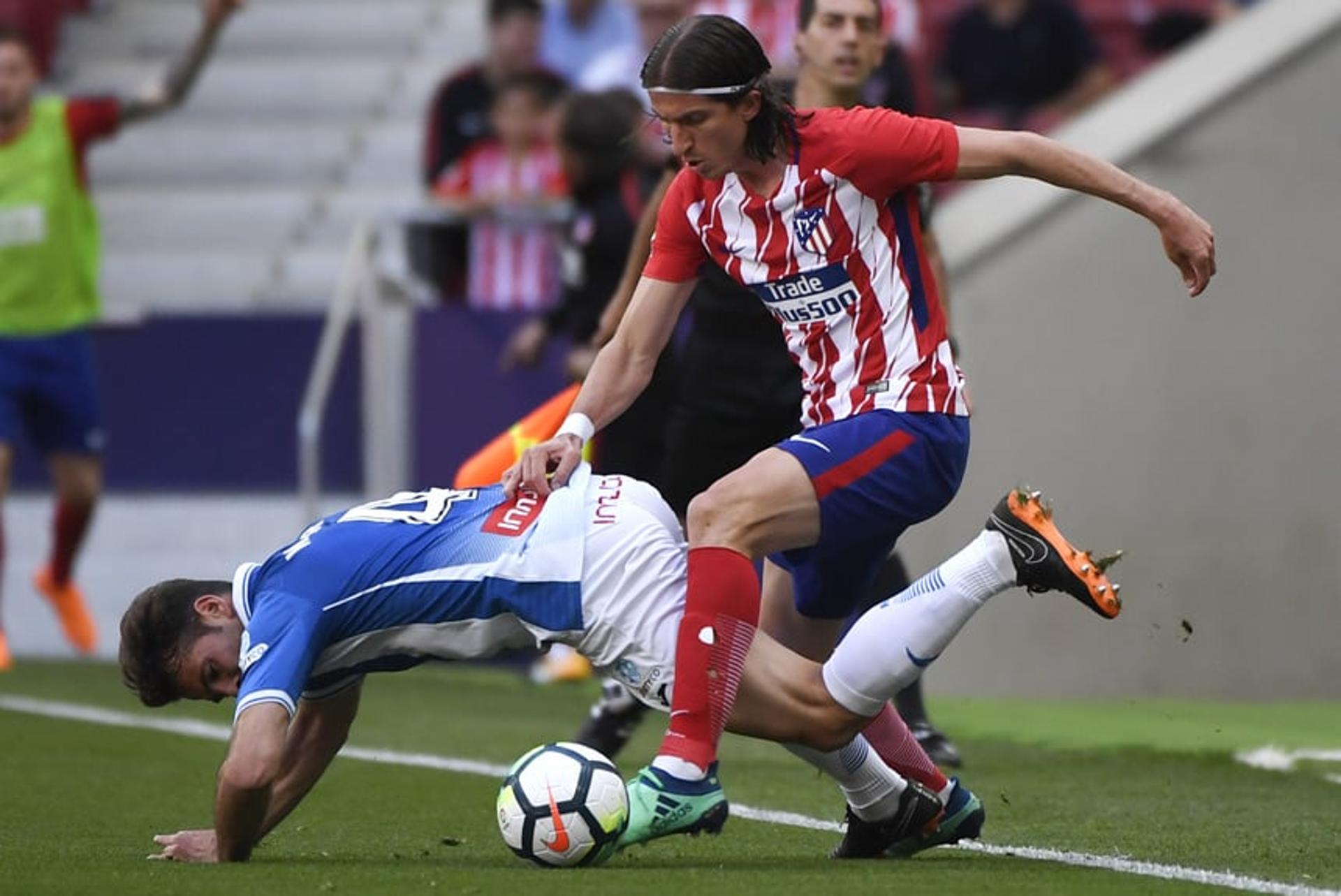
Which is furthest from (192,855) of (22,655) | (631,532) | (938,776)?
(22,655)

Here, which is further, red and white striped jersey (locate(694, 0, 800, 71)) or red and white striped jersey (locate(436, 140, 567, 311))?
red and white striped jersey (locate(694, 0, 800, 71))

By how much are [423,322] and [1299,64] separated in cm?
427

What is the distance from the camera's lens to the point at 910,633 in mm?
5566

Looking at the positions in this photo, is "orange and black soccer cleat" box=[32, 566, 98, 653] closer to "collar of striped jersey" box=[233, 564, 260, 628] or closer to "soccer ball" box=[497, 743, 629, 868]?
"collar of striped jersey" box=[233, 564, 260, 628]

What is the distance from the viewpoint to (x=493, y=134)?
13477mm

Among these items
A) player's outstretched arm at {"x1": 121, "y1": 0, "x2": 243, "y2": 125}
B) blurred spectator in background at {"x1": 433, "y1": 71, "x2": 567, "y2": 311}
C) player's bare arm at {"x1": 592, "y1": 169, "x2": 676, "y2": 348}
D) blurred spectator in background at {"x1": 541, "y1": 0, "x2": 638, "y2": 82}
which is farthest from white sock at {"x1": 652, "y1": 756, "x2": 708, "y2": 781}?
blurred spectator in background at {"x1": 541, "y1": 0, "x2": 638, "y2": 82}

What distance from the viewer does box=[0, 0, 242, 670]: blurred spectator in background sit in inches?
452

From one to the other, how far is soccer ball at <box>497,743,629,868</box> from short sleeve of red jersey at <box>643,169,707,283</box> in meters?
1.22

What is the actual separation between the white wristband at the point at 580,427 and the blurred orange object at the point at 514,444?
2.02m

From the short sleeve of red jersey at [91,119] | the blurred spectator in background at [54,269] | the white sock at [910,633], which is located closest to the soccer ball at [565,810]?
the white sock at [910,633]

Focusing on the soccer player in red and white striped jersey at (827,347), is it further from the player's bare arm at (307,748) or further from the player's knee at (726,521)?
the player's bare arm at (307,748)

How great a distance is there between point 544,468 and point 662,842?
1030mm

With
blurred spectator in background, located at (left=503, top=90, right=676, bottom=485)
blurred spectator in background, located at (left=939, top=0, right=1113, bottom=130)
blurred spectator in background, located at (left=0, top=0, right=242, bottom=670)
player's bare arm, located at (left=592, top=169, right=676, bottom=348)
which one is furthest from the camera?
blurred spectator in background, located at (left=939, top=0, right=1113, bottom=130)

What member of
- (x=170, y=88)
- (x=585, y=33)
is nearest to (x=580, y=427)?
(x=170, y=88)
